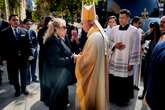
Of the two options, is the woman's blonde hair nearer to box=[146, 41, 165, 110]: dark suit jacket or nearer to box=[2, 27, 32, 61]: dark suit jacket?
box=[2, 27, 32, 61]: dark suit jacket

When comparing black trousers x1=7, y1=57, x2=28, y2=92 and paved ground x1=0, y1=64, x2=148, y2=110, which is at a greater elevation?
black trousers x1=7, y1=57, x2=28, y2=92

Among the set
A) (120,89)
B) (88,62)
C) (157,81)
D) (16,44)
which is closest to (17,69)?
(16,44)

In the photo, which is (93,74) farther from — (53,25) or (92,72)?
(53,25)

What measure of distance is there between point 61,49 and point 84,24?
2.04ft

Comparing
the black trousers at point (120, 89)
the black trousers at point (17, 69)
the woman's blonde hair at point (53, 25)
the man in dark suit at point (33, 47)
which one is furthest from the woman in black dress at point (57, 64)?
the man in dark suit at point (33, 47)

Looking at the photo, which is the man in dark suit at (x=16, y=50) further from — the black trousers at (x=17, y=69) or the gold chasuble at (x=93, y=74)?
the gold chasuble at (x=93, y=74)

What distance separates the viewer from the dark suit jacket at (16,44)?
726 cm

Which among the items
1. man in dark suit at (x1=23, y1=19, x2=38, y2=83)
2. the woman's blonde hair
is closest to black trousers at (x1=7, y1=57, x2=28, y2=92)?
man in dark suit at (x1=23, y1=19, x2=38, y2=83)

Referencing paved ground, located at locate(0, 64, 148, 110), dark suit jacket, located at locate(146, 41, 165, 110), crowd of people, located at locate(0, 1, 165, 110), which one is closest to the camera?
dark suit jacket, located at locate(146, 41, 165, 110)

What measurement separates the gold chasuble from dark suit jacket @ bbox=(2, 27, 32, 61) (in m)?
2.61

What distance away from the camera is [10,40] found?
726cm

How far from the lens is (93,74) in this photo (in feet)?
16.4

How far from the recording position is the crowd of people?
4.94m

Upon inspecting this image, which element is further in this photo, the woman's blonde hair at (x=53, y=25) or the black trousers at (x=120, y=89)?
the black trousers at (x=120, y=89)
